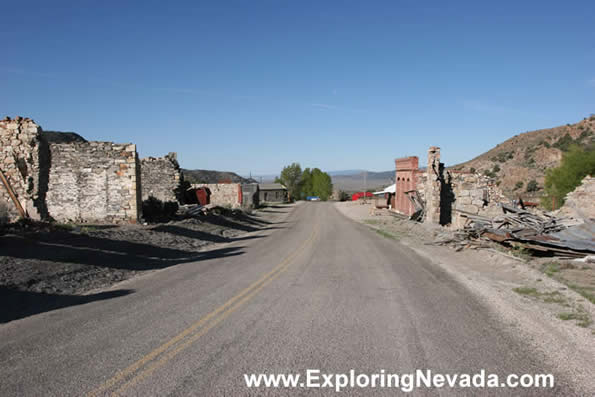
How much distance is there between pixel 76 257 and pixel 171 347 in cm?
805

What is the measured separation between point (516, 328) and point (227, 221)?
75.5 feet

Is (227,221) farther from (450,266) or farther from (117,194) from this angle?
(450,266)

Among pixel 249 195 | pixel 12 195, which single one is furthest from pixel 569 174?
pixel 12 195

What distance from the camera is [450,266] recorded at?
12672 millimetres

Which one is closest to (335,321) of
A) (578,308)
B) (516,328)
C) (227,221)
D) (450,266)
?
(516,328)

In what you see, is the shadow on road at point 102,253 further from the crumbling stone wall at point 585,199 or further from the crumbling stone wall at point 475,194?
the crumbling stone wall at point 585,199

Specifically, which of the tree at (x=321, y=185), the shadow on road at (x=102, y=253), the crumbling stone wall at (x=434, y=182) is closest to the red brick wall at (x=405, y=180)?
the crumbling stone wall at (x=434, y=182)

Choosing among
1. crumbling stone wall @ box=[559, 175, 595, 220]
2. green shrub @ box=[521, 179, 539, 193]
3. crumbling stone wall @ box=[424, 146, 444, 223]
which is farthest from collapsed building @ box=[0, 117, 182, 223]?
green shrub @ box=[521, 179, 539, 193]

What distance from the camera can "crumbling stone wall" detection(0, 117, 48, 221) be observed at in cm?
1719

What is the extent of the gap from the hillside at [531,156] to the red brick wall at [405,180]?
2000 centimetres

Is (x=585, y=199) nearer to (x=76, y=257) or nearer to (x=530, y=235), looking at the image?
Result: (x=530, y=235)

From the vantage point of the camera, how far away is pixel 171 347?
220 inches

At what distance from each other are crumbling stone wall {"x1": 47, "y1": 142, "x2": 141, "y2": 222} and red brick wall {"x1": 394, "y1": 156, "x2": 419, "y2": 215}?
22232 millimetres

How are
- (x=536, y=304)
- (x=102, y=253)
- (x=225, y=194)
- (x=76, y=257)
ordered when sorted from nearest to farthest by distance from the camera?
1. (x=536, y=304)
2. (x=76, y=257)
3. (x=102, y=253)
4. (x=225, y=194)
